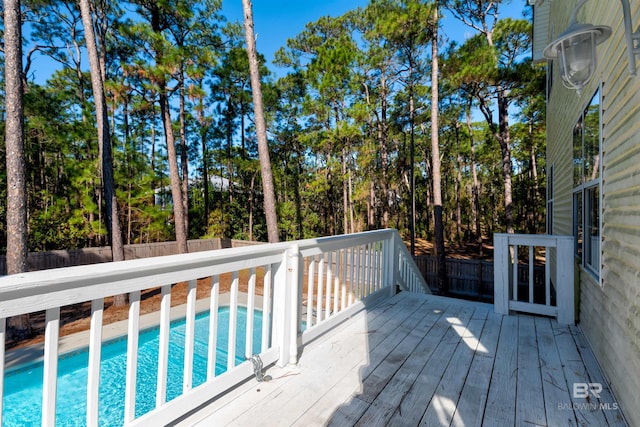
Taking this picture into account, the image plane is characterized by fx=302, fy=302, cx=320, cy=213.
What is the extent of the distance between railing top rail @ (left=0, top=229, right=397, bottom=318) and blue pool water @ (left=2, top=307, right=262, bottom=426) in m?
2.68

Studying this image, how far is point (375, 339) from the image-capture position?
258cm

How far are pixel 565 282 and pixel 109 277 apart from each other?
3.69 m

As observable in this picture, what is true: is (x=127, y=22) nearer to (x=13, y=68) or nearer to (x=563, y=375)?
(x=13, y=68)

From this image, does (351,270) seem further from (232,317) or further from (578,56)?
(578,56)

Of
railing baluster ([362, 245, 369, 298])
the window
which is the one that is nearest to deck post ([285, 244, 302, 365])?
railing baluster ([362, 245, 369, 298])

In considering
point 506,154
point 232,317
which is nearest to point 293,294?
point 232,317

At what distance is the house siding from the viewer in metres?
1.67

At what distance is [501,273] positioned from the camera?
320 cm

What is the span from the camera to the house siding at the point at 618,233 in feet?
5.47

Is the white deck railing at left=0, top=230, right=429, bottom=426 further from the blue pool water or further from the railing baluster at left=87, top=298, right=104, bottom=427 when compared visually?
the blue pool water

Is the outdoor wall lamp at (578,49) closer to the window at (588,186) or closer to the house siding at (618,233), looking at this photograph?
the house siding at (618,233)

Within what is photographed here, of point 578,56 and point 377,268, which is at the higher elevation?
point 578,56

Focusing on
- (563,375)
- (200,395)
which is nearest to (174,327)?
(200,395)

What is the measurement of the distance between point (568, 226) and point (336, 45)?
39.1ft
